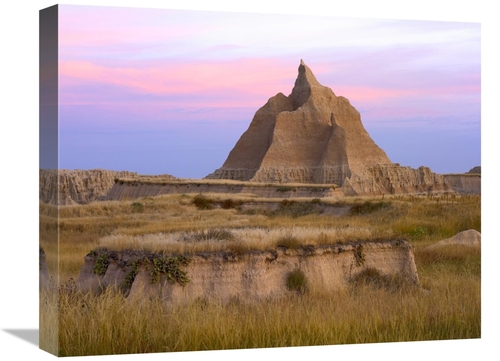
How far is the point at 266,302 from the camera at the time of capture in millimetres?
14391

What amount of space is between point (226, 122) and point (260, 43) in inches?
59.1

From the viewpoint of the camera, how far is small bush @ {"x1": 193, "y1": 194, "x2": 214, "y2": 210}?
610 inches

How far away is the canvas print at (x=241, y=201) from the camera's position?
517 inches

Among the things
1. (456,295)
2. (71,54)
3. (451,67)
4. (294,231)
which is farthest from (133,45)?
(456,295)

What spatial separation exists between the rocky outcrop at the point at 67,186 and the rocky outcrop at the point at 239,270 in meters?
0.94

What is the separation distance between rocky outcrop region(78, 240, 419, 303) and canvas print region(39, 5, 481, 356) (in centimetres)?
3

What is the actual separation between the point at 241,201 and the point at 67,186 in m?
3.64

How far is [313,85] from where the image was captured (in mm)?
15430

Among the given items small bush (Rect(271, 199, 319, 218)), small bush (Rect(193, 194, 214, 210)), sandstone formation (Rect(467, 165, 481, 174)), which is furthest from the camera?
sandstone formation (Rect(467, 165, 481, 174))

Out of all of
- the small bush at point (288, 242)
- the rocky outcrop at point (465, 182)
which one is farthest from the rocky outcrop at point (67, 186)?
the rocky outcrop at point (465, 182)

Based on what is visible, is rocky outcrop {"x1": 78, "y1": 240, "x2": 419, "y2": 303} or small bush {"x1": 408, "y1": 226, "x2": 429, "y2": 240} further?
small bush {"x1": 408, "y1": 226, "x2": 429, "y2": 240}

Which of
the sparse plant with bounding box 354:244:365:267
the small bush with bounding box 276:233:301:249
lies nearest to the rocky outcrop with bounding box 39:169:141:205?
the small bush with bounding box 276:233:301:249

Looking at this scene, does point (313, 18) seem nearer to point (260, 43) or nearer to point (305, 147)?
point (260, 43)

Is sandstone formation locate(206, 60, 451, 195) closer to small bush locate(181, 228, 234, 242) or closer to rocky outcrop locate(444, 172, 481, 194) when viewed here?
rocky outcrop locate(444, 172, 481, 194)
